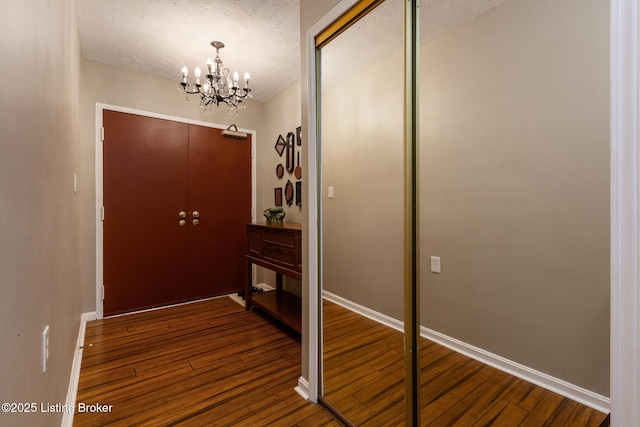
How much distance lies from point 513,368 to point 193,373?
75.0 inches

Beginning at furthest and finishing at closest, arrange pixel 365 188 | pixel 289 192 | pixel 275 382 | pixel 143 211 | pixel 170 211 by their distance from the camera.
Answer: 1. pixel 289 192
2. pixel 170 211
3. pixel 143 211
4. pixel 275 382
5. pixel 365 188

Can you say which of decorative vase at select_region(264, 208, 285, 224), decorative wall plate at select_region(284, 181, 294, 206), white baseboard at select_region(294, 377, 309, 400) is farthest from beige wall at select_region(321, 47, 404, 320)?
decorative wall plate at select_region(284, 181, 294, 206)

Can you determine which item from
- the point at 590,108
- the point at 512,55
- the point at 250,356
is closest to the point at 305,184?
the point at 512,55

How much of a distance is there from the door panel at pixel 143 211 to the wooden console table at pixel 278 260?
922 millimetres

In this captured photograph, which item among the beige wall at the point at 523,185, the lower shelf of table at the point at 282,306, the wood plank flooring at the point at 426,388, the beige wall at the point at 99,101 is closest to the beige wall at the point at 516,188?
the beige wall at the point at 523,185

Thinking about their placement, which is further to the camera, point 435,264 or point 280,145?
point 280,145

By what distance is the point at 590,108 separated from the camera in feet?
2.94

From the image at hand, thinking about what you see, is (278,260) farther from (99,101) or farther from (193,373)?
(99,101)

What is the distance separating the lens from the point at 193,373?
2.00 meters

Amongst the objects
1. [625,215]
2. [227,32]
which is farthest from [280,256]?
[625,215]

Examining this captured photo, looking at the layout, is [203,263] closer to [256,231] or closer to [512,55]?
[256,231]

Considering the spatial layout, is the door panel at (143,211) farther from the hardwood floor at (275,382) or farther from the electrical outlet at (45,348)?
the electrical outlet at (45,348)

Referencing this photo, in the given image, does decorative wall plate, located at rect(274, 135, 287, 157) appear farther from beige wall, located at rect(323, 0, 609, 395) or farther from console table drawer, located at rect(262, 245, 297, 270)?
beige wall, located at rect(323, 0, 609, 395)

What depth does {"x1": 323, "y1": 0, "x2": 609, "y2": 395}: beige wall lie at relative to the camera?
2.96 feet
